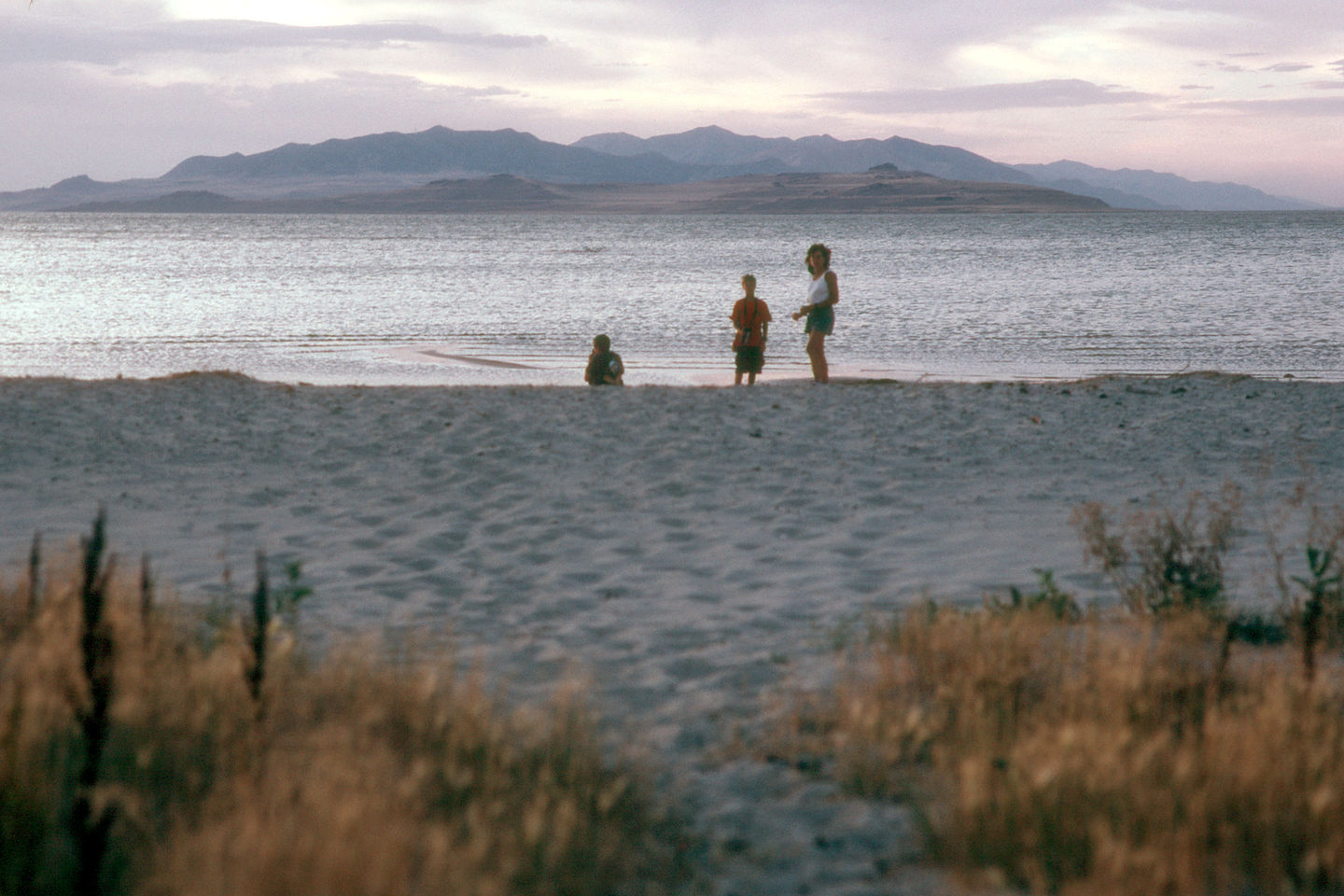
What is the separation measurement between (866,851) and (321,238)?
11824 cm

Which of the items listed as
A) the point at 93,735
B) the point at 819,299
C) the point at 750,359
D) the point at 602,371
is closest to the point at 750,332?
the point at 750,359

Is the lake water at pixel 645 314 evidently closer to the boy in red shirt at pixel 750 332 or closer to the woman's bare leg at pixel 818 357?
the boy in red shirt at pixel 750 332

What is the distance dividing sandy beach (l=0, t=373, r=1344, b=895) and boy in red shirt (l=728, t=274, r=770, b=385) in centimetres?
115

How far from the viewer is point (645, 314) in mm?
33750

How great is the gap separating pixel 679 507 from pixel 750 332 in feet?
18.9

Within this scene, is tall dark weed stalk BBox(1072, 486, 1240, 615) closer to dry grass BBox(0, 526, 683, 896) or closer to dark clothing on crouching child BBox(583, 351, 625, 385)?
dry grass BBox(0, 526, 683, 896)

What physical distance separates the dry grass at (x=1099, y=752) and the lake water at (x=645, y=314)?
584 inches

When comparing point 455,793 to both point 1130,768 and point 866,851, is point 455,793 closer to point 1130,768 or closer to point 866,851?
point 866,851

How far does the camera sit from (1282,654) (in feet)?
15.4

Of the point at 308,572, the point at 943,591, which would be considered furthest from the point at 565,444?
the point at 943,591

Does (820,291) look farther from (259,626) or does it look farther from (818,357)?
(259,626)

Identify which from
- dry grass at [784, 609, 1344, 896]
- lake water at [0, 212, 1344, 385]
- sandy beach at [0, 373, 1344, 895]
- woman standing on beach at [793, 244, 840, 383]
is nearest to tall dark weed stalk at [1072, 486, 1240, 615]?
sandy beach at [0, 373, 1344, 895]

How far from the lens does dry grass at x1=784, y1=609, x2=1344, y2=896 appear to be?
2826mm

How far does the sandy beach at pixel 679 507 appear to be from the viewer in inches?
169
